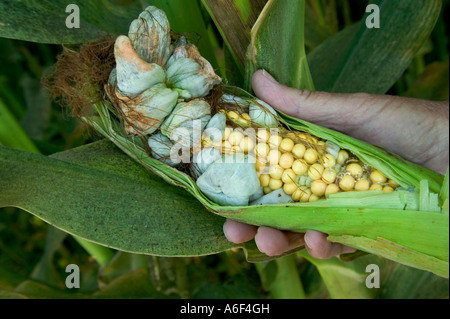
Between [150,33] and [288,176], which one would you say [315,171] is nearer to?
[288,176]

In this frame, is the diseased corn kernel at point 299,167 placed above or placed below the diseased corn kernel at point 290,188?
above

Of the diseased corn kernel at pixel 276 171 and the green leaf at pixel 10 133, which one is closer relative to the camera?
the diseased corn kernel at pixel 276 171

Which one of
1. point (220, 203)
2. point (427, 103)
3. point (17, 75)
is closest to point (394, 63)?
point (427, 103)

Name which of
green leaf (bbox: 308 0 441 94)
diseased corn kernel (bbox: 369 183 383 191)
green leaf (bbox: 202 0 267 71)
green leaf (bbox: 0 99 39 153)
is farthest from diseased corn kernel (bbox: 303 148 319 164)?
green leaf (bbox: 0 99 39 153)

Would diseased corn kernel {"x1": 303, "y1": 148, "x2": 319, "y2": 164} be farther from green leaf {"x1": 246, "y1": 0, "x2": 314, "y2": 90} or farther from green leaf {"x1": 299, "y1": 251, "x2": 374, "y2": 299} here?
green leaf {"x1": 299, "y1": 251, "x2": 374, "y2": 299}

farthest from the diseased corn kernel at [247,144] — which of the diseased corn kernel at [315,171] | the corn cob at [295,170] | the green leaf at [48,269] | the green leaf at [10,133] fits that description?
the green leaf at [48,269]

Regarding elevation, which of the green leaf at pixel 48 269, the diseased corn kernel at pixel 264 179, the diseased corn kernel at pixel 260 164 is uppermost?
the diseased corn kernel at pixel 260 164

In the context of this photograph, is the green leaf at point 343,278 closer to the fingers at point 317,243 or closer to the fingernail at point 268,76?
the fingers at point 317,243
